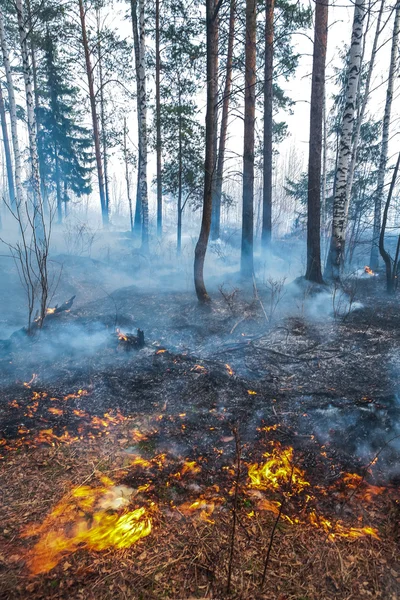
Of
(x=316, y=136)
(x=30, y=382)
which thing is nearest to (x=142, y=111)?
(x=316, y=136)

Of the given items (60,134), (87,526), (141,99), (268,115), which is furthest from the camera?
(60,134)

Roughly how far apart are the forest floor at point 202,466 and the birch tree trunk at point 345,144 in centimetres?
348

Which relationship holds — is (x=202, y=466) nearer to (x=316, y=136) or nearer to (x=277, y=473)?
(x=277, y=473)

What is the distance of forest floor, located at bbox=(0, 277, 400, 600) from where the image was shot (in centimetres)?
231

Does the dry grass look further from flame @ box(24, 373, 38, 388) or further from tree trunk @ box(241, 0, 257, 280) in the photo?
tree trunk @ box(241, 0, 257, 280)

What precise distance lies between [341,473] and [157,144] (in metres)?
14.8

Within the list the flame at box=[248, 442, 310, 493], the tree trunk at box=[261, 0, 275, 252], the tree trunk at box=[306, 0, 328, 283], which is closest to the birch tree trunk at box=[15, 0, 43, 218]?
the tree trunk at box=[261, 0, 275, 252]

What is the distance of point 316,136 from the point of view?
30.5 feet

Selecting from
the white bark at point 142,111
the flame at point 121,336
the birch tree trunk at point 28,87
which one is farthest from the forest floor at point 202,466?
the white bark at point 142,111

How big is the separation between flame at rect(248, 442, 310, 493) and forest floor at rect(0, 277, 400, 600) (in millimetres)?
18

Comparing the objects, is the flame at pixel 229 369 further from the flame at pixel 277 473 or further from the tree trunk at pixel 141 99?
the tree trunk at pixel 141 99

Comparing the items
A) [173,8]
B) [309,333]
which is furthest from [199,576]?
[173,8]

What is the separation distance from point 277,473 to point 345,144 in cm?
937

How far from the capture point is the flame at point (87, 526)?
245 cm
